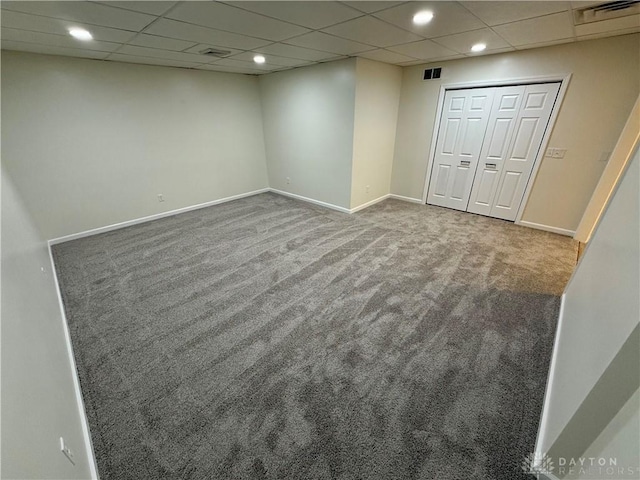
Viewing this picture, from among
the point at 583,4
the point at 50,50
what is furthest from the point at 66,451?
the point at 583,4

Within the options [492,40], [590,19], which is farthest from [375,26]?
[590,19]

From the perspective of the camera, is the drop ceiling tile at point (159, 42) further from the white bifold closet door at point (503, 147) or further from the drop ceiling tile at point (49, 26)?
the white bifold closet door at point (503, 147)

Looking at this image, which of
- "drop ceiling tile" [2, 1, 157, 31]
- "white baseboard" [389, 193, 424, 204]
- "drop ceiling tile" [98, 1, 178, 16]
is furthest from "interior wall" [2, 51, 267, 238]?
"white baseboard" [389, 193, 424, 204]

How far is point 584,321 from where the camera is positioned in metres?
1.45

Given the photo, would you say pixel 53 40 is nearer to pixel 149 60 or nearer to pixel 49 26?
pixel 49 26

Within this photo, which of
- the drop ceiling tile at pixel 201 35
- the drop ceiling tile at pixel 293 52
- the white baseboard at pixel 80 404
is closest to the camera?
the white baseboard at pixel 80 404

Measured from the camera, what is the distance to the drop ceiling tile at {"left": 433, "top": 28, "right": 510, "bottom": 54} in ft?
8.70

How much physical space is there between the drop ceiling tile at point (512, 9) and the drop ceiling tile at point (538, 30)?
0.49 feet

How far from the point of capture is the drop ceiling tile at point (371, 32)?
2293 mm

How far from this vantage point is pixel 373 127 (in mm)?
4422

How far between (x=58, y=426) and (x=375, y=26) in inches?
135

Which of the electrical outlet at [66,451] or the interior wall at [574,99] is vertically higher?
the interior wall at [574,99]

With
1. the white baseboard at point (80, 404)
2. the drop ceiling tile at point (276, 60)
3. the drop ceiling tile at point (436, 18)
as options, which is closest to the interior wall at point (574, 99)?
the drop ceiling tile at point (436, 18)

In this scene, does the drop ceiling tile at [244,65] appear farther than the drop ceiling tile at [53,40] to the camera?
Yes
